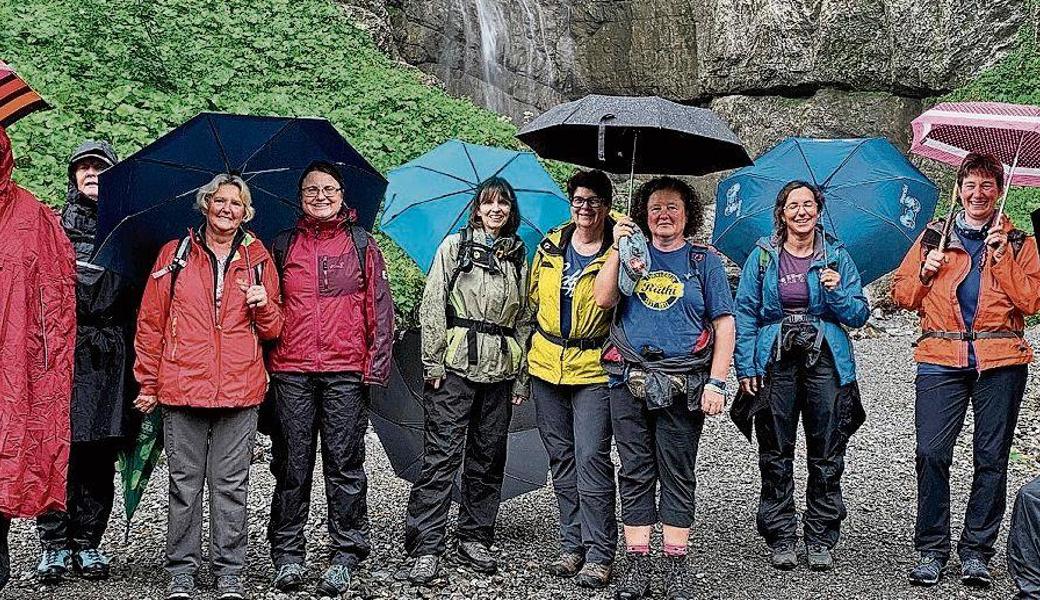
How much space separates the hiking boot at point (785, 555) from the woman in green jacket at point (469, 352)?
1511 millimetres

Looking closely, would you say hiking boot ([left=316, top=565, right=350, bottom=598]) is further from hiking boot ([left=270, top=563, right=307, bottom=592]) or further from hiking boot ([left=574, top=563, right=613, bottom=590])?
hiking boot ([left=574, top=563, right=613, bottom=590])

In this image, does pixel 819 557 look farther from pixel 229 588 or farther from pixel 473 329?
pixel 229 588

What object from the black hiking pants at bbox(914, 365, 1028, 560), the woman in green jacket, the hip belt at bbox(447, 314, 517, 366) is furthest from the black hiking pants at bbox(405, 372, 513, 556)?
the black hiking pants at bbox(914, 365, 1028, 560)

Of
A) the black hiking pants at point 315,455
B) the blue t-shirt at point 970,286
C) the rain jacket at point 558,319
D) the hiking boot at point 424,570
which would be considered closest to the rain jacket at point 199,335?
the black hiking pants at point 315,455

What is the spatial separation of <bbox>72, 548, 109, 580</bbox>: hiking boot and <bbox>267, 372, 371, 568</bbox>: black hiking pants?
0.86 meters

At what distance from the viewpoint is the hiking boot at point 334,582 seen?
492 centimetres

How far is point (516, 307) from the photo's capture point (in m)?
5.33

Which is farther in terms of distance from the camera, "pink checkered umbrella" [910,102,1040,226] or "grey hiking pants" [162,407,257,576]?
"pink checkered umbrella" [910,102,1040,226]

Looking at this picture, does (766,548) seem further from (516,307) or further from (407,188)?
(407,188)

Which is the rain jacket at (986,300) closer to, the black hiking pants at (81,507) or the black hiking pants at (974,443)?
the black hiking pants at (974,443)

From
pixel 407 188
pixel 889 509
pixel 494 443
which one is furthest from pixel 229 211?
pixel 889 509

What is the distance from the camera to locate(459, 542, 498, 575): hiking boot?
17.6ft

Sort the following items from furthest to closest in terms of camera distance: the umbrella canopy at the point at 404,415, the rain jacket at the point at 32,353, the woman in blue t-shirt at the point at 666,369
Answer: the umbrella canopy at the point at 404,415
the woman in blue t-shirt at the point at 666,369
the rain jacket at the point at 32,353

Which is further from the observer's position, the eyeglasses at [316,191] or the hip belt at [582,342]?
the hip belt at [582,342]
